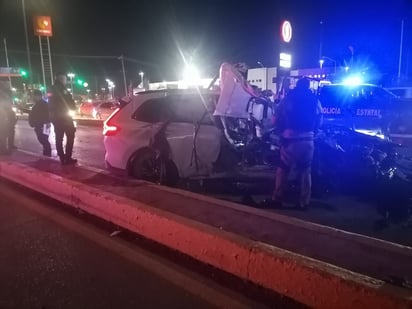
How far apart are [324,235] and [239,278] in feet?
3.10

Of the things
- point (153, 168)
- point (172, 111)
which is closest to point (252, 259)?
point (153, 168)

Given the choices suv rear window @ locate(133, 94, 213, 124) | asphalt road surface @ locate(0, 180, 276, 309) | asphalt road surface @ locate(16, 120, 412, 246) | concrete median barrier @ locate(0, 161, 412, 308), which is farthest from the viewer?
suv rear window @ locate(133, 94, 213, 124)

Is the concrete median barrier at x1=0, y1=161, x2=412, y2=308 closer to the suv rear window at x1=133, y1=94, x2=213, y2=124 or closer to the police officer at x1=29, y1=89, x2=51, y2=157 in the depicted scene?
the suv rear window at x1=133, y1=94, x2=213, y2=124

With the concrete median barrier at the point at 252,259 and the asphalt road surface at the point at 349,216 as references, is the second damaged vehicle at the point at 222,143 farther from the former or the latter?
the concrete median barrier at the point at 252,259

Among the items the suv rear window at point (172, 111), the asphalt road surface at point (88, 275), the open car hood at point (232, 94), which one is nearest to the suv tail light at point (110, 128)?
the suv rear window at point (172, 111)

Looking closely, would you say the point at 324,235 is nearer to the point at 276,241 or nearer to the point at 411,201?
the point at 276,241

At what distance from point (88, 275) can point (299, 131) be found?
331cm

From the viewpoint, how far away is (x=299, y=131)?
219 inches

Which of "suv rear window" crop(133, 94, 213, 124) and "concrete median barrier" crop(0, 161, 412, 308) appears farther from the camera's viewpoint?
"suv rear window" crop(133, 94, 213, 124)

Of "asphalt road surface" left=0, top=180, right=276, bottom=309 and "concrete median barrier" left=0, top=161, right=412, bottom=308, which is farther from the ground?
"concrete median barrier" left=0, top=161, right=412, bottom=308

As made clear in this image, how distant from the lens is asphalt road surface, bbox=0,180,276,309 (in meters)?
3.24

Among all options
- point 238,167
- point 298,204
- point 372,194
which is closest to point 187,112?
point 238,167

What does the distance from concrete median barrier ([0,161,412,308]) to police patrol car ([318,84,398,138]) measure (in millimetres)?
5697

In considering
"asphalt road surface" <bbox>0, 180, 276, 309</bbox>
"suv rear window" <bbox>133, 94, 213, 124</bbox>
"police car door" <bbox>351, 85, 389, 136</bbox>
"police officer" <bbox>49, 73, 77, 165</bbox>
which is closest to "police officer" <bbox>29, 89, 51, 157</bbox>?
"police officer" <bbox>49, 73, 77, 165</bbox>
